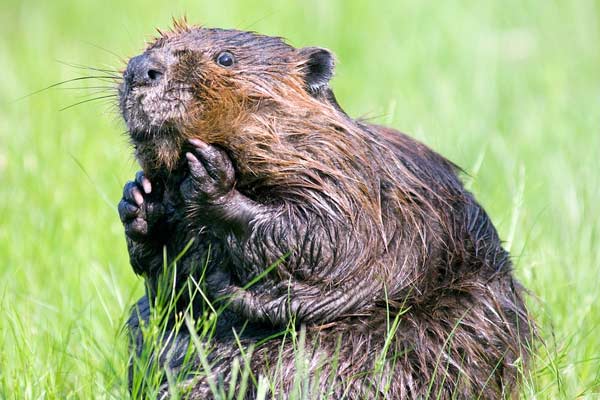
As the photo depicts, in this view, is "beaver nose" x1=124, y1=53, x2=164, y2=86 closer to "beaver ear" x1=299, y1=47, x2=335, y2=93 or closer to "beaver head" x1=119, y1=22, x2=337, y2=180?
"beaver head" x1=119, y1=22, x2=337, y2=180

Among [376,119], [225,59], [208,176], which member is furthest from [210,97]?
[376,119]

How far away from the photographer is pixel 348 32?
797cm

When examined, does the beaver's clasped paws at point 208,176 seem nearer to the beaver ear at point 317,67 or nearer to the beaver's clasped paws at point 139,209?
the beaver's clasped paws at point 139,209

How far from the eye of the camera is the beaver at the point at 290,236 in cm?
353

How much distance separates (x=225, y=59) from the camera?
12.0 feet

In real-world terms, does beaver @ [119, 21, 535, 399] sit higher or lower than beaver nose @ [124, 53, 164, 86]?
lower

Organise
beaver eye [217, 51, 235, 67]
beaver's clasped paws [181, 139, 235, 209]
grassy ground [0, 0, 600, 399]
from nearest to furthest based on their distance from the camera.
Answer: beaver's clasped paws [181, 139, 235, 209] < beaver eye [217, 51, 235, 67] < grassy ground [0, 0, 600, 399]

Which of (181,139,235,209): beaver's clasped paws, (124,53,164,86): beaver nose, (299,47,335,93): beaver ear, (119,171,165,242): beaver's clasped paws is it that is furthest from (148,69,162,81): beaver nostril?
(299,47,335,93): beaver ear

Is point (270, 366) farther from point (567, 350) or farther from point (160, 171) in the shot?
point (567, 350)

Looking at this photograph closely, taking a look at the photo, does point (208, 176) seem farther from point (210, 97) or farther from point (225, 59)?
point (225, 59)

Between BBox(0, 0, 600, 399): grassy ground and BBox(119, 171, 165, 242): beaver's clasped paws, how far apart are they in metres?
0.20

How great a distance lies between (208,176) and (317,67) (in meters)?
0.59

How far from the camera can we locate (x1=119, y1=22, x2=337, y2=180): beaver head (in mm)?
3533

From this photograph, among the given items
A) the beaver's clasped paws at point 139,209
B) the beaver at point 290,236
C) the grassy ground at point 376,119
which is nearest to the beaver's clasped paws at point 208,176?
the beaver at point 290,236
